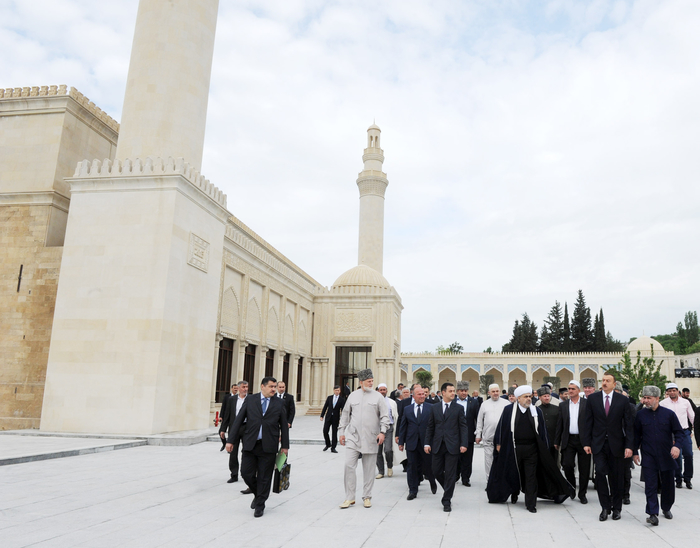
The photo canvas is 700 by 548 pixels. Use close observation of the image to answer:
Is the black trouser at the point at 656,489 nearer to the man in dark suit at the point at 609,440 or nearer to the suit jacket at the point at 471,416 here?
the man in dark suit at the point at 609,440

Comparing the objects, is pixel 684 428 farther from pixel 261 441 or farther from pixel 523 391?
pixel 261 441

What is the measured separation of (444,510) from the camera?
5312 millimetres

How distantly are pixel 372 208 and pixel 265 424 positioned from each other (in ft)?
93.8

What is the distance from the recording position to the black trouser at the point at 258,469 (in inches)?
196

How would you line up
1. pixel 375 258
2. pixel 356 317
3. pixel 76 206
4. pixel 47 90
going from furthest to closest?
pixel 375 258 → pixel 356 317 → pixel 47 90 → pixel 76 206

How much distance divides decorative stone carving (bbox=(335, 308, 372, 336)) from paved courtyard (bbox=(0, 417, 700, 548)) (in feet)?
56.9

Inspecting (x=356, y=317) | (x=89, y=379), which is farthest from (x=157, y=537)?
(x=356, y=317)

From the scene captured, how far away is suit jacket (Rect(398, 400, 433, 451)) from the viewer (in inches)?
249

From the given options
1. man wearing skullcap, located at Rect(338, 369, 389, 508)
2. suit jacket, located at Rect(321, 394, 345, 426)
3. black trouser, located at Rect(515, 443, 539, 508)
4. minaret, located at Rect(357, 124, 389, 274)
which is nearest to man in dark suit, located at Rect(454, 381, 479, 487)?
black trouser, located at Rect(515, 443, 539, 508)

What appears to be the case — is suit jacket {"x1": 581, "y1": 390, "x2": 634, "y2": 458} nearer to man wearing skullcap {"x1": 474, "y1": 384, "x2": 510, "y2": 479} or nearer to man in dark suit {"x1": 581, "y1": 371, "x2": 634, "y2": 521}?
man in dark suit {"x1": 581, "y1": 371, "x2": 634, "y2": 521}

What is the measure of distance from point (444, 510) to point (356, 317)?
1945 cm

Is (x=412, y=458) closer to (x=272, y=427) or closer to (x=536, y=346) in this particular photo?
(x=272, y=427)

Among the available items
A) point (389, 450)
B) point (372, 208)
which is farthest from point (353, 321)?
point (389, 450)

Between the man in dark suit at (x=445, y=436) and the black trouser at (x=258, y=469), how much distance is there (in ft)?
5.66
